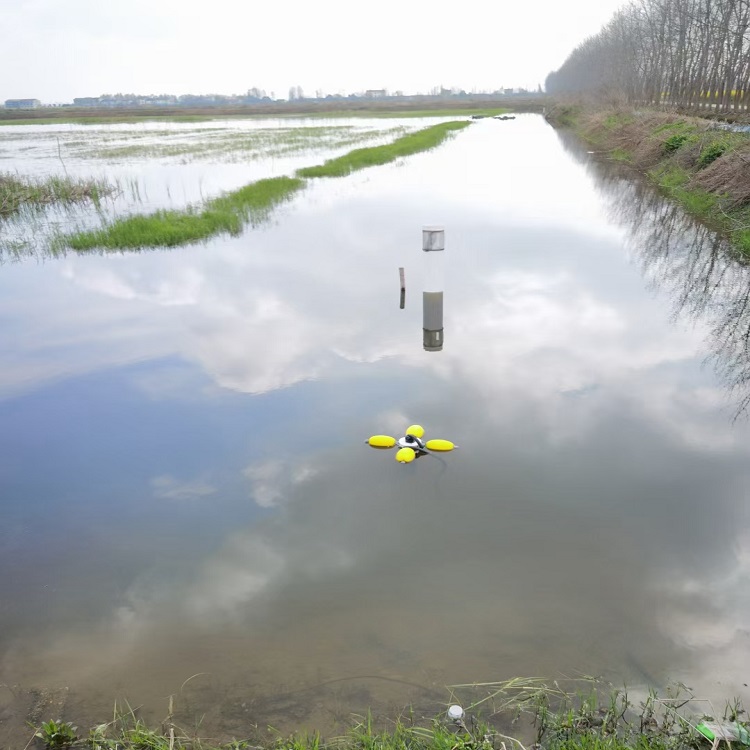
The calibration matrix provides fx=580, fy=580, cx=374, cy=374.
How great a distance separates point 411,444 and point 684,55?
1285 inches

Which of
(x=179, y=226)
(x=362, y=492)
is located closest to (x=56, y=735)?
(x=362, y=492)

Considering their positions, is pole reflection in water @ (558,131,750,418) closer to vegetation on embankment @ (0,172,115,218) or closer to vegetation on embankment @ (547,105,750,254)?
vegetation on embankment @ (547,105,750,254)

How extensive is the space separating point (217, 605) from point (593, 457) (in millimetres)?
2532

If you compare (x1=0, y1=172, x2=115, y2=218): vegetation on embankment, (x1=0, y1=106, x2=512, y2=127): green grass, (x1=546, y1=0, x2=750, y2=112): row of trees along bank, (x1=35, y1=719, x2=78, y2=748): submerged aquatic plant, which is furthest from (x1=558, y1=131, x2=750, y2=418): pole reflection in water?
(x1=0, y1=106, x2=512, y2=127): green grass

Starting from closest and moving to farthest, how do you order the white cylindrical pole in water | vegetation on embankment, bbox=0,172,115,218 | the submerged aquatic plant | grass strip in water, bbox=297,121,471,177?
the submerged aquatic plant → the white cylindrical pole in water → vegetation on embankment, bbox=0,172,115,218 → grass strip in water, bbox=297,121,471,177

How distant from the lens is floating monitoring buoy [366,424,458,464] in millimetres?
3889

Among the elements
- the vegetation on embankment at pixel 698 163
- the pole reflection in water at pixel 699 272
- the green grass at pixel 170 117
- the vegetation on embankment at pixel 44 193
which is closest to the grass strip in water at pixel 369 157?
the vegetation on embankment at pixel 44 193

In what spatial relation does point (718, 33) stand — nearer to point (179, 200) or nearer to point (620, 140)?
point (620, 140)

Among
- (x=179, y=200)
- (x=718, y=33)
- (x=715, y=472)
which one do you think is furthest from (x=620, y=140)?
(x=715, y=472)

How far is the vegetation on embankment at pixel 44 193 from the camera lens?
14.8 meters

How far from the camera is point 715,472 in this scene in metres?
3.70

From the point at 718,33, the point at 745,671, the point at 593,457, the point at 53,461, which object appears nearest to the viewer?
the point at 745,671

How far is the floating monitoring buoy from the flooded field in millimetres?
97

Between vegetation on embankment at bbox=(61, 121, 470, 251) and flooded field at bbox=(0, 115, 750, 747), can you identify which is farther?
vegetation on embankment at bbox=(61, 121, 470, 251)
